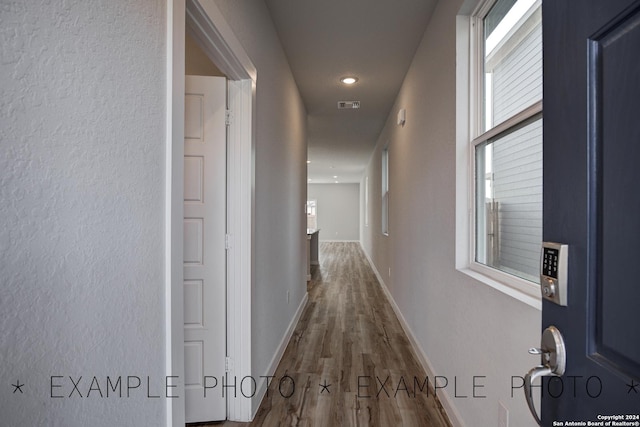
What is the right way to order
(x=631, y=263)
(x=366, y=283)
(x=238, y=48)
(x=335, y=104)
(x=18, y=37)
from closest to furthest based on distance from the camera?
1. (x=631, y=263)
2. (x=18, y=37)
3. (x=238, y=48)
4. (x=335, y=104)
5. (x=366, y=283)

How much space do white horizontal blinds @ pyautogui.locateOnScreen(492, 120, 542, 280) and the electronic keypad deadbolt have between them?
0.66 metres

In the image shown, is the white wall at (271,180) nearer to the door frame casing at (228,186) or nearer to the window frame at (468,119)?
the door frame casing at (228,186)

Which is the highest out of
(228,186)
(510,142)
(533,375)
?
(510,142)

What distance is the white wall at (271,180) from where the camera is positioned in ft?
6.93

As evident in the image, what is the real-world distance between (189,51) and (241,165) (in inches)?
40.5

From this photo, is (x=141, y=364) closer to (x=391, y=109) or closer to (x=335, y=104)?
(x=335, y=104)

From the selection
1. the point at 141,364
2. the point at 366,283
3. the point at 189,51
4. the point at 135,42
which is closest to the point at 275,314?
the point at 141,364

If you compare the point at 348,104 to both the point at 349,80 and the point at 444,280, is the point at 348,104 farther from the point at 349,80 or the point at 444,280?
the point at 444,280

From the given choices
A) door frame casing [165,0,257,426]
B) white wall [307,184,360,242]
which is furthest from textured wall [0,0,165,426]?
white wall [307,184,360,242]

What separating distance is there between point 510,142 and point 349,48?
6.36ft

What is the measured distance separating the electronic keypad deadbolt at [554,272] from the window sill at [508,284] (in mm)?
530

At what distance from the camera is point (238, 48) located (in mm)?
1771

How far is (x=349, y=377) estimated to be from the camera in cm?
258

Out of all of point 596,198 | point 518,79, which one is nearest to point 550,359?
point 596,198
